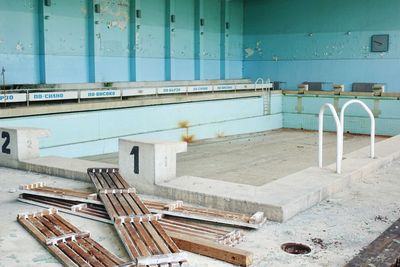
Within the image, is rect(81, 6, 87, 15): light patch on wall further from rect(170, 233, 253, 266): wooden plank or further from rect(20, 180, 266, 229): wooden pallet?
rect(170, 233, 253, 266): wooden plank

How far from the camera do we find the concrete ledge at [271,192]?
12.3ft

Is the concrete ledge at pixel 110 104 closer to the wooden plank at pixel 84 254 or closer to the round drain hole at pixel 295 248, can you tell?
the wooden plank at pixel 84 254

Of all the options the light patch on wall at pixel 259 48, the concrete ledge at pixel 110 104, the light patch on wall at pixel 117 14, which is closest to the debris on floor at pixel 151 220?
the concrete ledge at pixel 110 104

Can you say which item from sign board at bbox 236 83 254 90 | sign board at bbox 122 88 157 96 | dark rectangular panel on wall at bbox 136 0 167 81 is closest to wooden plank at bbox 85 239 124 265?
sign board at bbox 122 88 157 96

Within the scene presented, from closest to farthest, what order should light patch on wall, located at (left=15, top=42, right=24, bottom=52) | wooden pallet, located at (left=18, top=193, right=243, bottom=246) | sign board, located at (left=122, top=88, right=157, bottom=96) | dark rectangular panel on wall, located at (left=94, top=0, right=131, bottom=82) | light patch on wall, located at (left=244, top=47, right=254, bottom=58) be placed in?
wooden pallet, located at (left=18, top=193, right=243, bottom=246)
sign board, located at (left=122, top=88, right=157, bottom=96)
light patch on wall, located at (left=15, top=42, right=24, bottom=52)
dark rectangular panel on wall, located at (left=94, top=0, right=131, bottom=82)
light patch on wall, located at (left=244, top=47, right=254, bottom=58)

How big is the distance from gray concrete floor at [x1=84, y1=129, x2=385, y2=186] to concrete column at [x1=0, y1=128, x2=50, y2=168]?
2.24 metres

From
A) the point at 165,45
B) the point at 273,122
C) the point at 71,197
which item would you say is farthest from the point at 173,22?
the point at 71,197

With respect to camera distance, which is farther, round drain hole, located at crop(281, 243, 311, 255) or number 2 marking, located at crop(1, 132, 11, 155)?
number 2 marking, located at crop(1, 132, 11, 155)

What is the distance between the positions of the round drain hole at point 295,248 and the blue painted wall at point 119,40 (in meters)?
8.32

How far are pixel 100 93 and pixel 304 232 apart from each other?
6077 millimetres

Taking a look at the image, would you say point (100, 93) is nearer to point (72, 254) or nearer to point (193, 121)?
point (193, 121)

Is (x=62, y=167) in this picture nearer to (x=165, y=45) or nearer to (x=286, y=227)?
(x=286, y=227)

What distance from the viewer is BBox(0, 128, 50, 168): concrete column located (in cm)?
548

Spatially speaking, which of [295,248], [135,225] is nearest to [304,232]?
[295,248]
